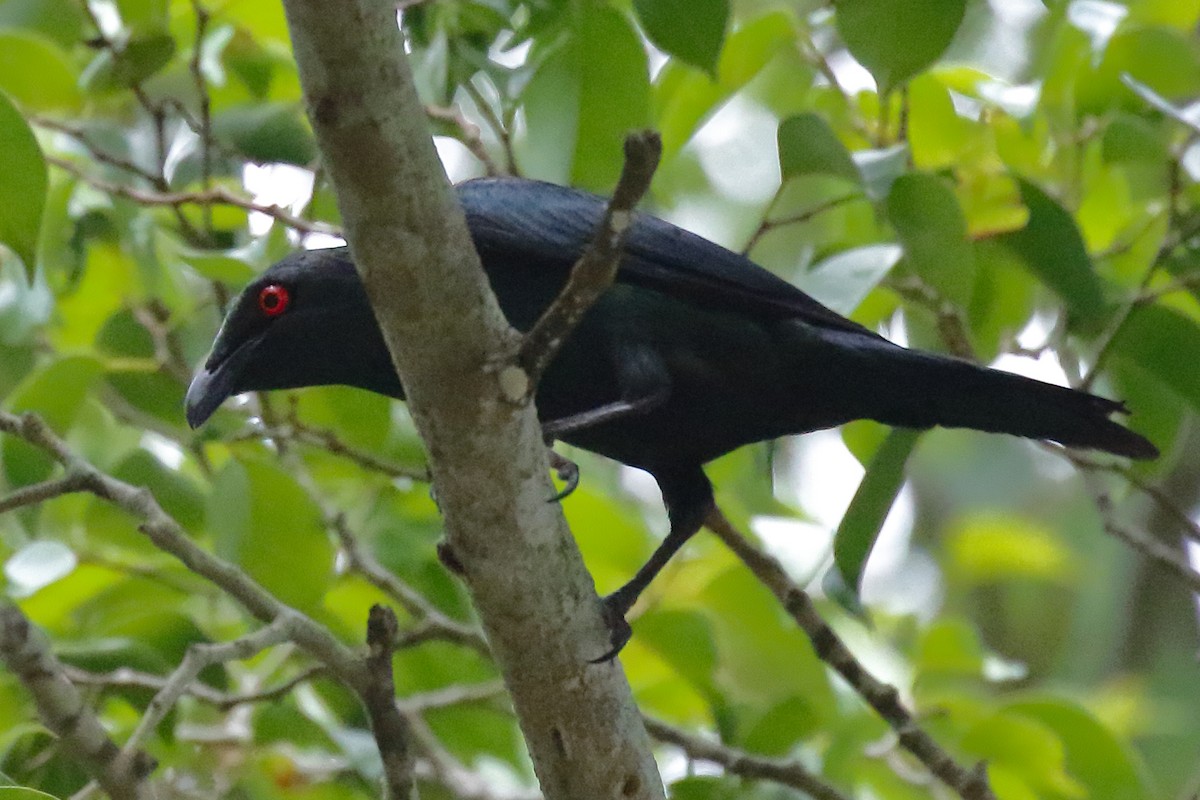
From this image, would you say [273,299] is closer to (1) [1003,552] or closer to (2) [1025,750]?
(2) [1025,750]

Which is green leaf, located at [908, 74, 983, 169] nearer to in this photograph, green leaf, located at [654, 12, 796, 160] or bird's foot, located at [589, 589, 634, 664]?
green leaf, located at [654, 12, 796, 160]

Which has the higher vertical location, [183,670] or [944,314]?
[944,314]

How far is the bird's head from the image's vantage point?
3.30 meters

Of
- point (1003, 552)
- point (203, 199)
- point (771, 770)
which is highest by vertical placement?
point (203, 199)

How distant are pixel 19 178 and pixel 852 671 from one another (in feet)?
6.79

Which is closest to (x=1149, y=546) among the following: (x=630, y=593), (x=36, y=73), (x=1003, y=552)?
(x=630, y=593)

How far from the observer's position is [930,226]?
311 centimetres

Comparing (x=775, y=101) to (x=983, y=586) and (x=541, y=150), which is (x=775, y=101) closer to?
(x=541, y=150)

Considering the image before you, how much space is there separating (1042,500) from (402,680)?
23.0 feet

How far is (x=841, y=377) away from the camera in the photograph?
3.37 meters

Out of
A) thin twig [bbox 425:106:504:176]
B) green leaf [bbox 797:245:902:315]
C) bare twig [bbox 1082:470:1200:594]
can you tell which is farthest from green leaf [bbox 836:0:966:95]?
bare twig [bbox 1082:470:1200:594]

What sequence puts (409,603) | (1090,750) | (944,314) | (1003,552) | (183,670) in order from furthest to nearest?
(1003,552) → (409,603) → (1090,750) → (944,314) → (183,670)

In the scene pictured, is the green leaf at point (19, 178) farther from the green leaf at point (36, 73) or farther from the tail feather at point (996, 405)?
the tail feather at point (996, 405)

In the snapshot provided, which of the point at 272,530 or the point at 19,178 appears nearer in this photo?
the point at 19,178
